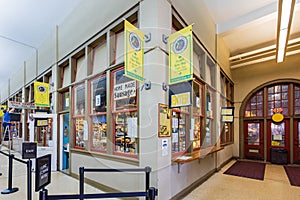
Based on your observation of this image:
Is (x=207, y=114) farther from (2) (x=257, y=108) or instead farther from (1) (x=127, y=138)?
(2) (x=257, y=108)

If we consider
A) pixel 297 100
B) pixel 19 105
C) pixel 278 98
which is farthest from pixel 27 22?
pixel 297 100

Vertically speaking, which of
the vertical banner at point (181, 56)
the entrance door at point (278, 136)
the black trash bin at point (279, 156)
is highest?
the vertical banner at point (181, 56)

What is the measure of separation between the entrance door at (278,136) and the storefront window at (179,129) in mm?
5643

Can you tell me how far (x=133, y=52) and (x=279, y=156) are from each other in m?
7.88

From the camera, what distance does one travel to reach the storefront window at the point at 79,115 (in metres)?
5.37

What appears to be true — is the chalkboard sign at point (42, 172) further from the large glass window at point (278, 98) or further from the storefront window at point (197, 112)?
the large glass window at point (278, 98)

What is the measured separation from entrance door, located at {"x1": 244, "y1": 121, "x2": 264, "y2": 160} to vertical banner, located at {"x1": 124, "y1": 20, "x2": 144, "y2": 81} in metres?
7.48

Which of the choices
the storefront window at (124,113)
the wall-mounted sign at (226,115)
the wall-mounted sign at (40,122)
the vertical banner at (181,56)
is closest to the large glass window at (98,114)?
the storefront window at (124,113)

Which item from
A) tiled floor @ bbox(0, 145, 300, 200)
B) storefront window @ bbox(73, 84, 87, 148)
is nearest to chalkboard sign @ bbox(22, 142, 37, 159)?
tiled floor @ bbox(0, 145, 300, 200)

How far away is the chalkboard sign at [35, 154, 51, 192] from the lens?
78.7 inches

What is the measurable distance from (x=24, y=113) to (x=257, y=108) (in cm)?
1193

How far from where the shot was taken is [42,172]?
2123mm

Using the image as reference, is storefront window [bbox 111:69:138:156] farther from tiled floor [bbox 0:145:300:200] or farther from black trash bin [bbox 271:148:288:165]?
black trash bin [bbox 271:148:288:165]

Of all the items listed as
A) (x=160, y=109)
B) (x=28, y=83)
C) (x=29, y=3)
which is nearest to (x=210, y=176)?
(x=160, y=109)
